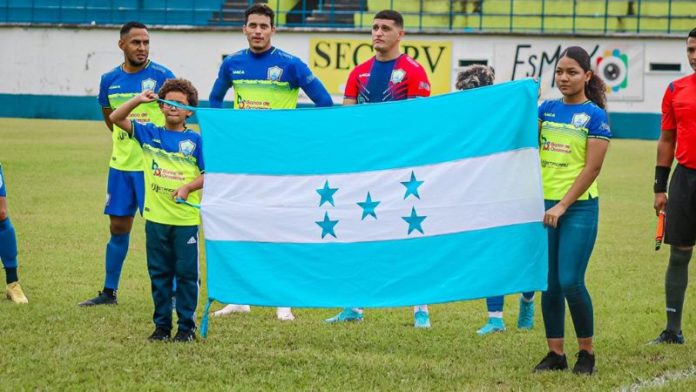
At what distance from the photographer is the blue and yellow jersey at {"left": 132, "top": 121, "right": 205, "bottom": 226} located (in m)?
7.88

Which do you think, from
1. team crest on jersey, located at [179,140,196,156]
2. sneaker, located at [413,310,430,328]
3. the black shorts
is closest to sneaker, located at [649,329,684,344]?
the black shorts

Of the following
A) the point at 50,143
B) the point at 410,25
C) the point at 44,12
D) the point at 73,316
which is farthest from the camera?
the point at 44,12

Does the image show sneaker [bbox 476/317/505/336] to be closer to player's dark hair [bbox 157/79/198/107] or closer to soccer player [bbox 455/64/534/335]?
soccer player [bbox 455/64/534/335]

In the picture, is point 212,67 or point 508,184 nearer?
point 508,184

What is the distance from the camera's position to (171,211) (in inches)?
310

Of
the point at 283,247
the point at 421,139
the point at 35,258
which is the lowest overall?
the point at 35,258

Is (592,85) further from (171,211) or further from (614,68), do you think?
(614,68)

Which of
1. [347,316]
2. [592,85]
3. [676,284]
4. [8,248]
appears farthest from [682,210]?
[8,248]

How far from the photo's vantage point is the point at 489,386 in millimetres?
6707

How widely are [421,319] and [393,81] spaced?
1.77 metres

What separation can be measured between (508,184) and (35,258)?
598 cm

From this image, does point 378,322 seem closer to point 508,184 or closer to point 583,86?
point 508,184

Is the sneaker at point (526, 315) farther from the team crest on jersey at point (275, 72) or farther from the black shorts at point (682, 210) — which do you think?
the team crest on jersey at point (275, 72)

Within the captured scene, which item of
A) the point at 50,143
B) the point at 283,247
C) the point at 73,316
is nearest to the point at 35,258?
the point at 73,316
